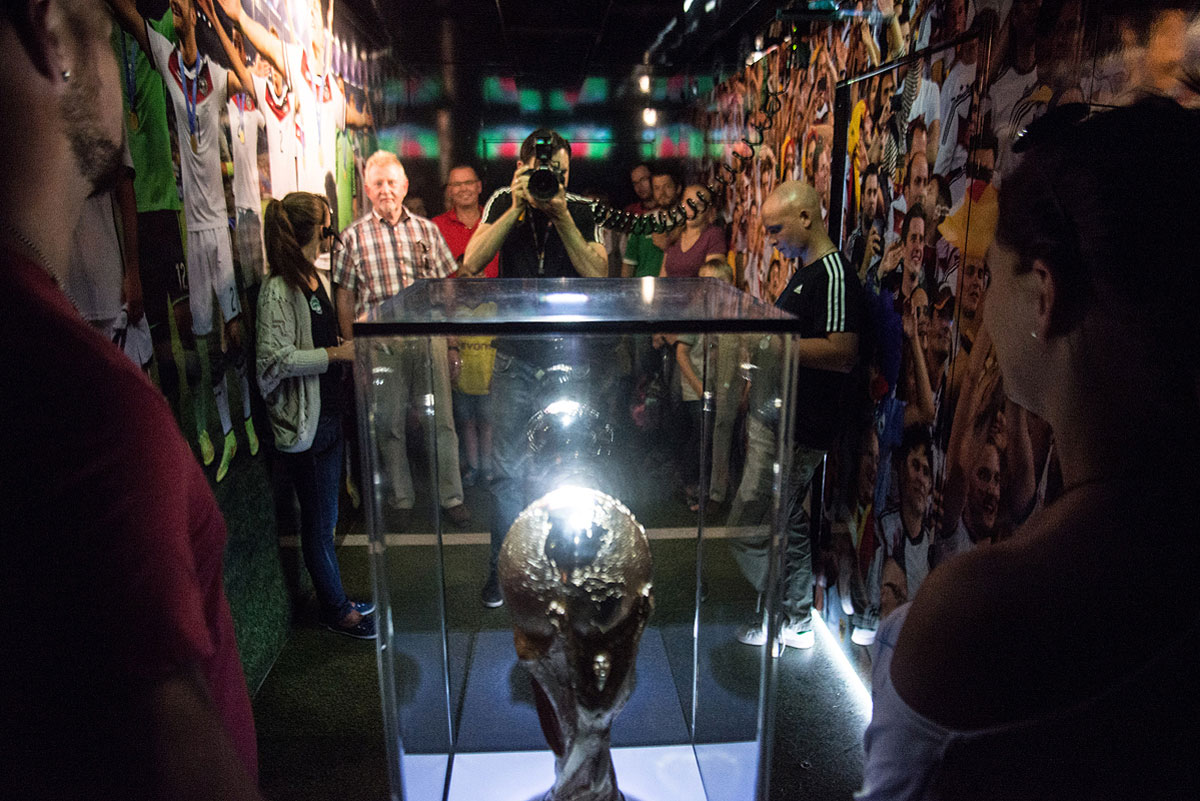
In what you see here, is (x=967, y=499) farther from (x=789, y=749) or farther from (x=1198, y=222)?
(x=1198, y=222)

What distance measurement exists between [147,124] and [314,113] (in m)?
1.67

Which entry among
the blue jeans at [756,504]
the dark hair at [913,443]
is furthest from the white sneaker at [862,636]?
the blue jeans at [756,504]

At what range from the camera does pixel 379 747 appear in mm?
2484

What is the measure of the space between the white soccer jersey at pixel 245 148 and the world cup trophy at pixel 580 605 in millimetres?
1873

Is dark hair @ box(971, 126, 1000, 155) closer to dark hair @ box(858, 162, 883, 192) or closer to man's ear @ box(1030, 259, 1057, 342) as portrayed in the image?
dark hair @ box(858, 162, 883, 192)

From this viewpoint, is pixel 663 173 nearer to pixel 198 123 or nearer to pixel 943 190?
pixel 943 190

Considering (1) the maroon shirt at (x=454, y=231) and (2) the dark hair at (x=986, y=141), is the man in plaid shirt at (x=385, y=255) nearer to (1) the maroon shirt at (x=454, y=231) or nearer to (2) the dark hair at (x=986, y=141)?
(1) the maroon shirt at (x=454, y=231)

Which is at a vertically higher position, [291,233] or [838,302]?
[291,233]

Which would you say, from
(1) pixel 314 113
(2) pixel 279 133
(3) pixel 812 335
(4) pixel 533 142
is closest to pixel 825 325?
(3) pixel 812 335

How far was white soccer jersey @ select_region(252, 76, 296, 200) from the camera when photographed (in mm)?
2959

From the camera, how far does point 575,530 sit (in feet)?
4.66

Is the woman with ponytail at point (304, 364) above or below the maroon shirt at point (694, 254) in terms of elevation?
below

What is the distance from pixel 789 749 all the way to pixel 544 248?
176cm

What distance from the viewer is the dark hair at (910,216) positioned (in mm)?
2383
